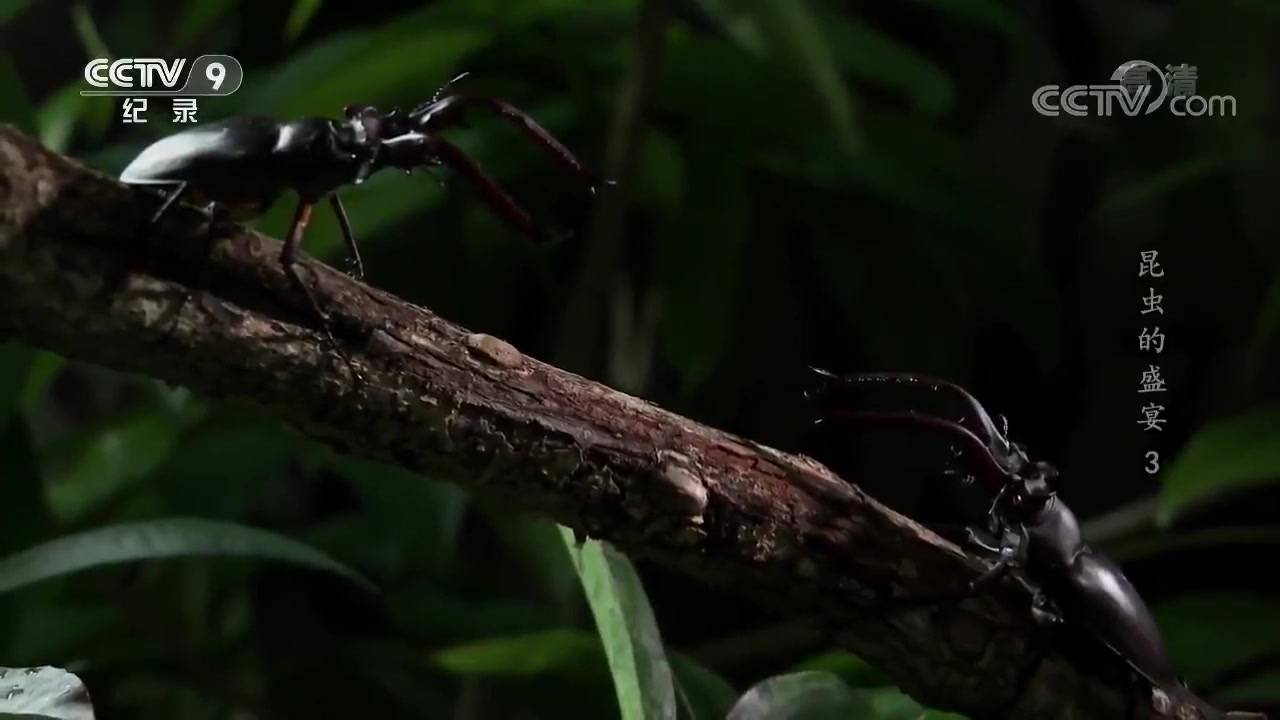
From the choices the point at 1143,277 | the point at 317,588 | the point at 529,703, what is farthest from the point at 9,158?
the point at 1143,277

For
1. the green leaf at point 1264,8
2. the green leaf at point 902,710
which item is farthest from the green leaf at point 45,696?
the green leaf at point 1264,8

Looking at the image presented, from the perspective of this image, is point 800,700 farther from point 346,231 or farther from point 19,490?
point 19,490

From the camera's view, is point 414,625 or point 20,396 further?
point 414,625

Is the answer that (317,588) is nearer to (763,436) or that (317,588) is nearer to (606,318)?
(606,318)

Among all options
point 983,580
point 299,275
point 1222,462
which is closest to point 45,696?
point 299,275

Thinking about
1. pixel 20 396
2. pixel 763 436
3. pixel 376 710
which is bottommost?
pixel 376 710

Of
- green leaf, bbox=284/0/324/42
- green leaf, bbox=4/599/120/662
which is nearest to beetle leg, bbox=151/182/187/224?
green leaf, bbox=284/0/324/42
